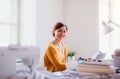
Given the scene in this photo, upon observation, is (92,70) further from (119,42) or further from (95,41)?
(119,42)

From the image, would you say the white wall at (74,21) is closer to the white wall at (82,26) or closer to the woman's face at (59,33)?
the white wall at (82,26)

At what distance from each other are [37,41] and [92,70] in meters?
1.95

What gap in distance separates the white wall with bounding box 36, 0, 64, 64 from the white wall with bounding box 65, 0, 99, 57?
0.23 m

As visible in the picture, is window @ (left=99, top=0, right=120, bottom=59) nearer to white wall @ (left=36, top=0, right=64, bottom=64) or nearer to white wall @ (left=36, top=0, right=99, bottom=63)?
white wall @ (left=36, top=0, right=99, bottom=63)

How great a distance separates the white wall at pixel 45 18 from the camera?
3398mm

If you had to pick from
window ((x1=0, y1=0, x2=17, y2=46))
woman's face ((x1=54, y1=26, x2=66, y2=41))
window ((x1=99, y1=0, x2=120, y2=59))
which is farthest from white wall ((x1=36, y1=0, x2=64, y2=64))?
woman's face ((x1=54, y1=26, x2=66, y2=41))

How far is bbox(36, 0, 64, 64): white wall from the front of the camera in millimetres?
3398

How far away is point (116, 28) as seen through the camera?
12.0ft

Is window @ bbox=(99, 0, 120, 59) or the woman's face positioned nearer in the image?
the woman's face

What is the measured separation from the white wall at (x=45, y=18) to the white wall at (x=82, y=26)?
23 cm

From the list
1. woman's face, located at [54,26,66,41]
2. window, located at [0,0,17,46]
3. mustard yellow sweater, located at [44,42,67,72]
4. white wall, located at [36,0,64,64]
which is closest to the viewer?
mustard yellow sweater, located at [44,42,67,72]

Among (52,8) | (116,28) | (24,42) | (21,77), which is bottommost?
(21,77)

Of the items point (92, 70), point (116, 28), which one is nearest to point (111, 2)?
point (116, 28)

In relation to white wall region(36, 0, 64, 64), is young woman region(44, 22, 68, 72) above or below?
below
